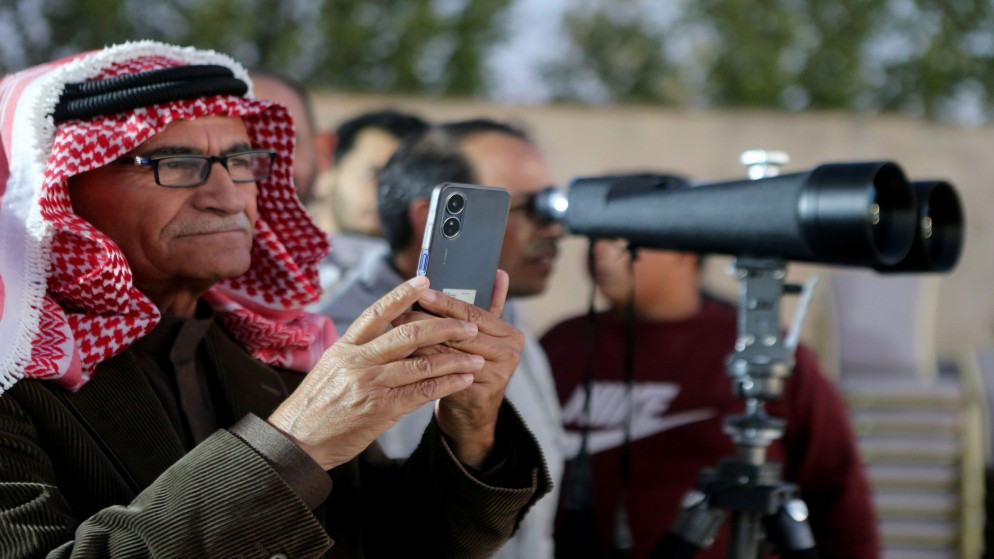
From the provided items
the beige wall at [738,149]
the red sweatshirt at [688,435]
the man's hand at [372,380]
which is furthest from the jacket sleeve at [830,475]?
the beige wall at [738,149]

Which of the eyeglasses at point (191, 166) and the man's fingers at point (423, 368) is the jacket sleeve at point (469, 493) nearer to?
the man's fingers at point (423, 368)

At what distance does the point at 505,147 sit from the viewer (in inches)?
102

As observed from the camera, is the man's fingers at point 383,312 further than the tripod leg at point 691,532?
No

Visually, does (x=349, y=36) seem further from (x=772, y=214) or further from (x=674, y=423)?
(x=772, y=214)

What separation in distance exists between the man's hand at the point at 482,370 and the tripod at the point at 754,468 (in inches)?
21.0

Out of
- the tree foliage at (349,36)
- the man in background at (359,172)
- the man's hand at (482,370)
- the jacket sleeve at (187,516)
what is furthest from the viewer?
the tree foliage at (349,36)

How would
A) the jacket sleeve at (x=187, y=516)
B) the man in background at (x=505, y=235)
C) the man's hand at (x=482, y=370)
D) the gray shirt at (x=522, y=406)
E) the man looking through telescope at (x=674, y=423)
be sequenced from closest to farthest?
the jacket sleeve at (x=187, y=516)
the man's hand at (x=482, y=370)
the gray shirt at (x=522, y=406)
the man in background at (x=505, y=235)
the man looking through telescope at (x=674, y=423)

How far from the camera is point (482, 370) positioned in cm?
144

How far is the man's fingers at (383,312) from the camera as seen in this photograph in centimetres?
133

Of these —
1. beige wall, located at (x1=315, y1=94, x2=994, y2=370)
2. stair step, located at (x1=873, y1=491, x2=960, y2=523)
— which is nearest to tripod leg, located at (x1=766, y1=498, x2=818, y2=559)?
stair step, located at (x1=873, y1=491, x2=960, y2=523)

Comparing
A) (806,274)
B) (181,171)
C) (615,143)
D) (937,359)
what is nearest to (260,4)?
(615,143)

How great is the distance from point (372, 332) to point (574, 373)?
1665mm

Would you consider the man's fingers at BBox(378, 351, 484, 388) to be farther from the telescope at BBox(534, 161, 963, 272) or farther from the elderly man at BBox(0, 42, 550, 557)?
the telescope at BBox(534, 161, 963, 272)

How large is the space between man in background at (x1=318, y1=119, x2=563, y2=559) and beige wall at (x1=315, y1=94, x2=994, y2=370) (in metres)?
3.98
